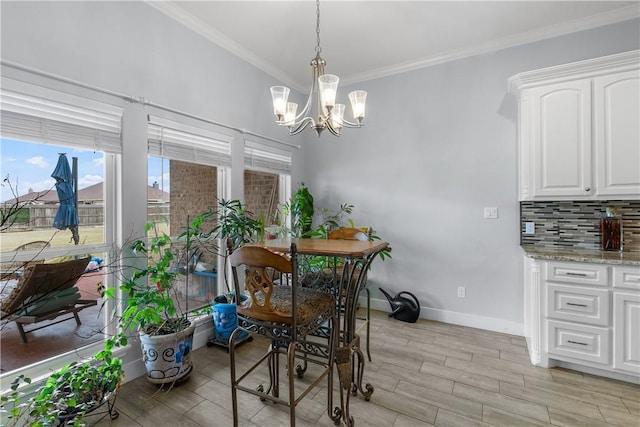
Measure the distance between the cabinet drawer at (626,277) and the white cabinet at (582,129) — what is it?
0.60m

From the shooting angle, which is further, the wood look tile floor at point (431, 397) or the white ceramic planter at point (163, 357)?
the white ceramic planter at point (163, 357)

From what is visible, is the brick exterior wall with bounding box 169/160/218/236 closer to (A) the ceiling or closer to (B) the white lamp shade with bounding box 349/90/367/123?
(A) the ceiling

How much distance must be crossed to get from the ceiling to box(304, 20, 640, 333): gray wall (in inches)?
5.1

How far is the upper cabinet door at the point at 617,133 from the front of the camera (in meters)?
2.28

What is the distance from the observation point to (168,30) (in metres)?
2.45

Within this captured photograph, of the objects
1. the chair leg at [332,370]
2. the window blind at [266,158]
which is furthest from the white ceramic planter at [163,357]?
the window blind at [266,158]

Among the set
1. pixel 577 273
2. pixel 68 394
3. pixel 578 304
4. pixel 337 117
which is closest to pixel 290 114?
pixel 337 117

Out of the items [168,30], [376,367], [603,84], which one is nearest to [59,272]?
[168,30]

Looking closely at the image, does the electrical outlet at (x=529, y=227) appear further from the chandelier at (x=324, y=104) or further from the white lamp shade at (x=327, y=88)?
the white lamp shade at (x=327, y=88)

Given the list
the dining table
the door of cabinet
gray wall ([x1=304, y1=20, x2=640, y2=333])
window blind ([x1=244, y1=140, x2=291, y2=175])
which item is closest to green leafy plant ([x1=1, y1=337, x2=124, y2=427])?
the dining table

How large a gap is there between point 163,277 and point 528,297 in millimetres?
3133

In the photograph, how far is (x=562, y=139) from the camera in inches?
97.9

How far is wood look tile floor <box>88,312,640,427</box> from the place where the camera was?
179 centimetres

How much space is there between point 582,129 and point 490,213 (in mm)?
1003
